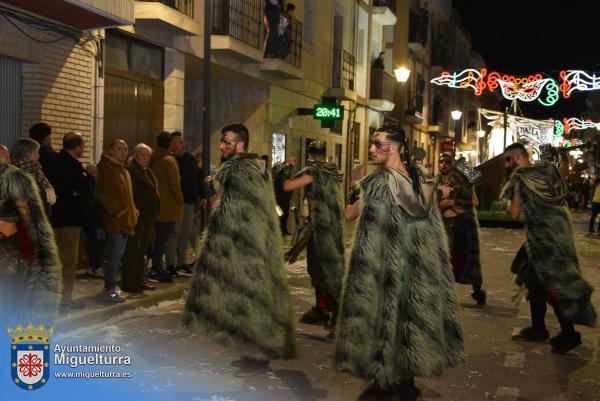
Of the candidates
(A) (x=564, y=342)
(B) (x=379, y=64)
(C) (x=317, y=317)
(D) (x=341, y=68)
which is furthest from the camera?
(B) (x=379, y=64)

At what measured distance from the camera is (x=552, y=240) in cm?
732

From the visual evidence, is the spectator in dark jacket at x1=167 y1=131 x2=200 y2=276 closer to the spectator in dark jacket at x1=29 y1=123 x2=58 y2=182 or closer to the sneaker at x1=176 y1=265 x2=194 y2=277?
the sneaker at x1=176 y1=265 x2=194 y2=277

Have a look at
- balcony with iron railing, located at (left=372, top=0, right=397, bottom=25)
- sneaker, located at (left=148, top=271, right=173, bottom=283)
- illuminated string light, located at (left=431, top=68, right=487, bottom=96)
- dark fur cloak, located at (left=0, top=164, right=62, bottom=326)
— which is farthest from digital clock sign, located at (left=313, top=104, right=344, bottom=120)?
dark fur cloak, located at (left=0, top=164, right=62, bottom=326)

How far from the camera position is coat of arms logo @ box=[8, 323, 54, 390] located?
4.99 m

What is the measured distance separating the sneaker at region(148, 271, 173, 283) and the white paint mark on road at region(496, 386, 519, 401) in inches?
215

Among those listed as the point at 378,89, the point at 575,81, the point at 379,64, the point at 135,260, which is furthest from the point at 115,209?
the point at 379,64

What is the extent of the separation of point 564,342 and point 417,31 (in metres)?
32.0

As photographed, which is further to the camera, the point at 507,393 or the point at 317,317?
the point at 317,317

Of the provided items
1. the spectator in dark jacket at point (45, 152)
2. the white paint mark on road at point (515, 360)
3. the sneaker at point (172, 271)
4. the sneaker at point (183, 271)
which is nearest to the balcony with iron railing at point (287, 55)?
the sneaker at point (183, 271)

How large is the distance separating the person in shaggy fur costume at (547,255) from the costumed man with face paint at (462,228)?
1.77 metres

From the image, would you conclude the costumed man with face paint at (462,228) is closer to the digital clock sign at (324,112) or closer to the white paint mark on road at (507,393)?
the white paint mark on road at (507,393)

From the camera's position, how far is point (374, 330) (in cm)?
501

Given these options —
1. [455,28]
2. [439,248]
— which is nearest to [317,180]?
[439,248]

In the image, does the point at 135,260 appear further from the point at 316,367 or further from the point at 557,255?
the point at 557,255
